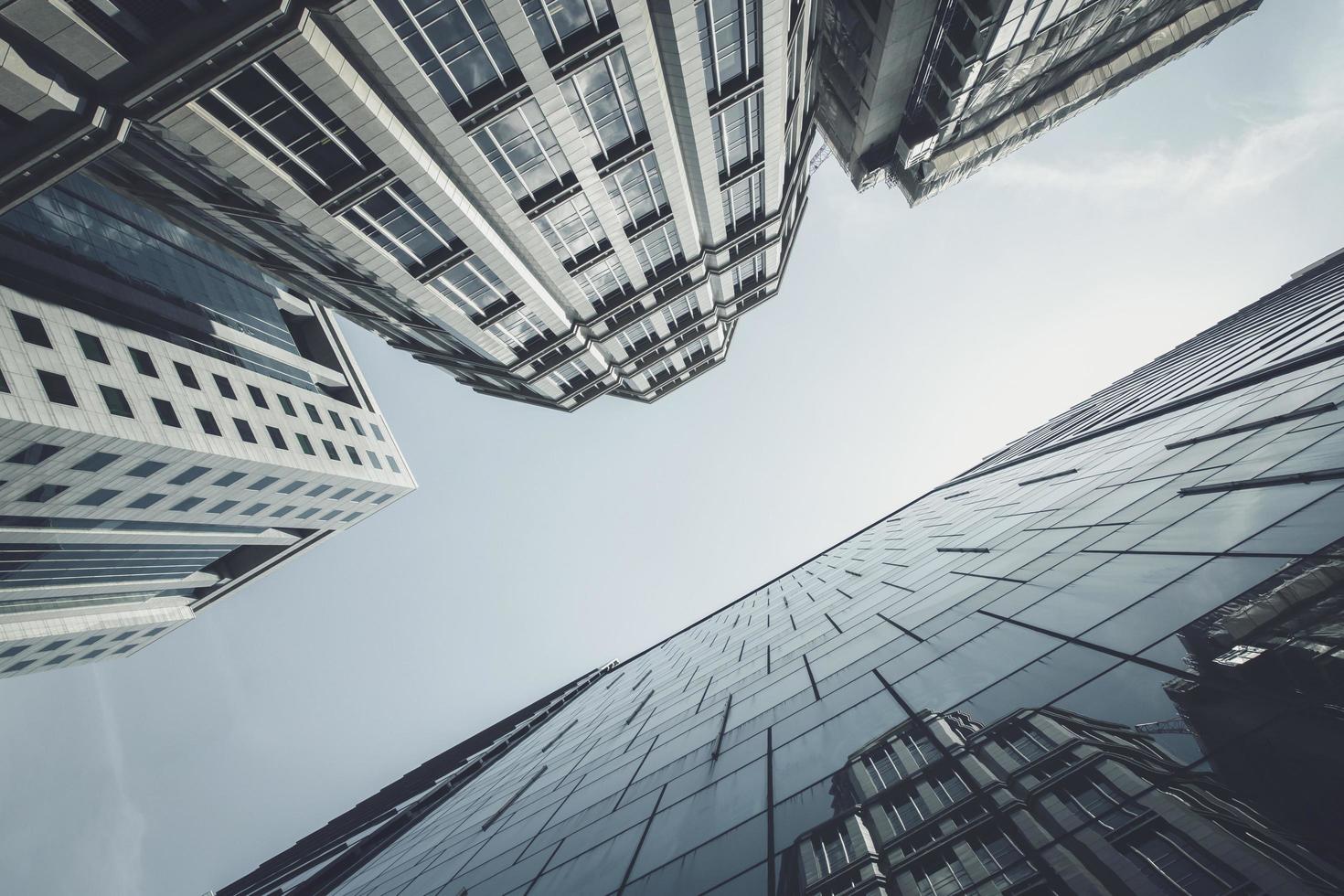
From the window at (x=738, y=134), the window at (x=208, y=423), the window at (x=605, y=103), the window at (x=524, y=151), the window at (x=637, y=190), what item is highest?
the window at (x=208, y=423)

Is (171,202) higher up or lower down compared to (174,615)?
higher up

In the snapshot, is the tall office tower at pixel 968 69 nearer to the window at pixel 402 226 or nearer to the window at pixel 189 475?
the window at pixel 402 226

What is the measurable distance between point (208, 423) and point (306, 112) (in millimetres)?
31492

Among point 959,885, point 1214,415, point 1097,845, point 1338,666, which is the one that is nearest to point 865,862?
point 959,885

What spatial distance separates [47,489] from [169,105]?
30.1 meters

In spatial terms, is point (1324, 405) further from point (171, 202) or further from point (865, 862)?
point (171, 202)

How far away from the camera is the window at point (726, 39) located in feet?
108

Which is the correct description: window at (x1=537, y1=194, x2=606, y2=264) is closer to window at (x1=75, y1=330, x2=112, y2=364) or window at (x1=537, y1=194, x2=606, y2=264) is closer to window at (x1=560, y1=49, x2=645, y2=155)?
window at (x1=560, y1=49, x2=645, y2=155)

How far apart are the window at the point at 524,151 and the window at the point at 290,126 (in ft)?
20.8

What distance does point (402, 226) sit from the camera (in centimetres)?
3647

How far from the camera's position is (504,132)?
33.4 meters

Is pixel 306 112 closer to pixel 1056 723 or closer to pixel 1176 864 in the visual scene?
pixel 1056 723

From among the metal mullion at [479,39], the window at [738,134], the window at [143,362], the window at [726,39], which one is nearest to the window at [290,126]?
the metal mullion at [479,39]

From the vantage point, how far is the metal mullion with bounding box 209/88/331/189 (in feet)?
87.6
